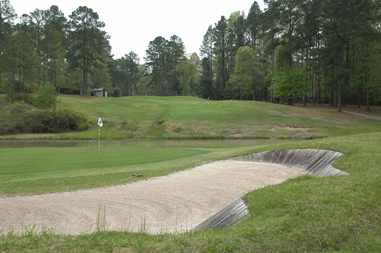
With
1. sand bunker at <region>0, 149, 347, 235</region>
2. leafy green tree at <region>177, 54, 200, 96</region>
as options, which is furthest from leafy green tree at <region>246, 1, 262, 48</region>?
sand bunker at <region>0, 149, 347, 235</region>

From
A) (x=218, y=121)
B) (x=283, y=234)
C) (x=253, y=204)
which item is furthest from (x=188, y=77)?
(x=283, y=234)

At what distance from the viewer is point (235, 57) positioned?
8406 centimetres

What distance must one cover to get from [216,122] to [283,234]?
43.4 m

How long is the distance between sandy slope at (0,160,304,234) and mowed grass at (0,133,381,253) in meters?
2.09

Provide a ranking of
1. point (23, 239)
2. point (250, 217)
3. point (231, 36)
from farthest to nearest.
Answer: point (231, 36) < point (250, 217) < point (23, 239)

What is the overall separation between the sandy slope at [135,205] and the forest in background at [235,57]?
42.2 metres

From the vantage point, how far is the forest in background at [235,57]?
54.5 metres

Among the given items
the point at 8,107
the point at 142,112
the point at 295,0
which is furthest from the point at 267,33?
the point at 8,107

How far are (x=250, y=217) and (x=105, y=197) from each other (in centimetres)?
543

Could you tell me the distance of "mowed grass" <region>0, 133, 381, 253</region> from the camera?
651 centimetres

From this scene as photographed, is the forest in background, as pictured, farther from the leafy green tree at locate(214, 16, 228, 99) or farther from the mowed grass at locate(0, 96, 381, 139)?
the mowed grass at locate(0, 96, 381, 139)

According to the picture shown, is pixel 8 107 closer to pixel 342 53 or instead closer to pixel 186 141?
pixel 186 141

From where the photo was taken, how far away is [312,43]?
62.8m

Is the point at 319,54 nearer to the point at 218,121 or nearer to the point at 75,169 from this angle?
the point at 218,121
